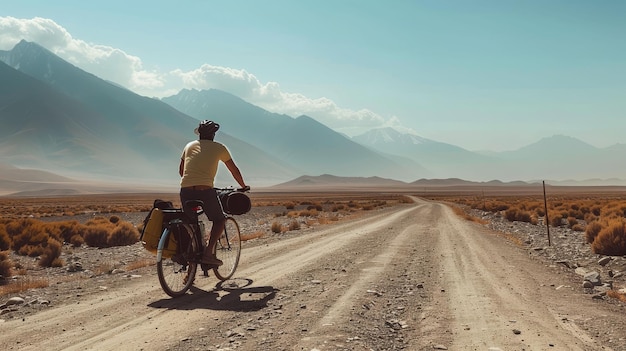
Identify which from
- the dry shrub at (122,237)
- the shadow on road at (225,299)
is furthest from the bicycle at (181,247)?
the dry shrub at (122,237)

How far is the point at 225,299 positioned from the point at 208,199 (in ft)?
5.74

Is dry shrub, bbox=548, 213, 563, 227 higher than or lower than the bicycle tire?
lower

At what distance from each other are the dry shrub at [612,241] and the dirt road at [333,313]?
14.8 feet

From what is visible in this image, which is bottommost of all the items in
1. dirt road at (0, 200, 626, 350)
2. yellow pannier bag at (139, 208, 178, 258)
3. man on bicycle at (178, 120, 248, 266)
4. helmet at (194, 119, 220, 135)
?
dirt road at (0, 200, 626, 350)

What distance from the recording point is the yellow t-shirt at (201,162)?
323 inches

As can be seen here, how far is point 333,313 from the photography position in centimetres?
688

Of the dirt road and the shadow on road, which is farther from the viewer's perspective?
the shadow on road

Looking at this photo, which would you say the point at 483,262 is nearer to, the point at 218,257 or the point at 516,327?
the point at 516,327

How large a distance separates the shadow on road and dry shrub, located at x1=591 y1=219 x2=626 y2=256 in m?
11.9

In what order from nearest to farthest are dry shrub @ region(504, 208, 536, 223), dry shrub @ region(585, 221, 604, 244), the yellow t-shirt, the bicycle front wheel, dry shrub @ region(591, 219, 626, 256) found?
the yellow t-shirt → the bicycle front wheel → dry shrub @ region(591, 219, 626, 256) → dry shrub @ region(585, 221, 604, 244) → dry shrub @ region(504, 208, 536, 223)

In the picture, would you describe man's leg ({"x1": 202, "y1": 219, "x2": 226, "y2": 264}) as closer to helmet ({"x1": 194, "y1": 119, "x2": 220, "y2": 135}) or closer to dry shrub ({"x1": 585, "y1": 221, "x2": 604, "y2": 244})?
helmet ({"x1": 194, "y1": 119, "x2": 220, "y2": 135})

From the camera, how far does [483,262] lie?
504 inches

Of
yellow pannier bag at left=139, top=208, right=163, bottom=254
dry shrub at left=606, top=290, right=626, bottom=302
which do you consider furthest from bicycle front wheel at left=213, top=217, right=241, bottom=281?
dry shrub at left=606, top=290, right=626, bottom=302

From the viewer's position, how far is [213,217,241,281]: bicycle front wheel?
9.24 m
